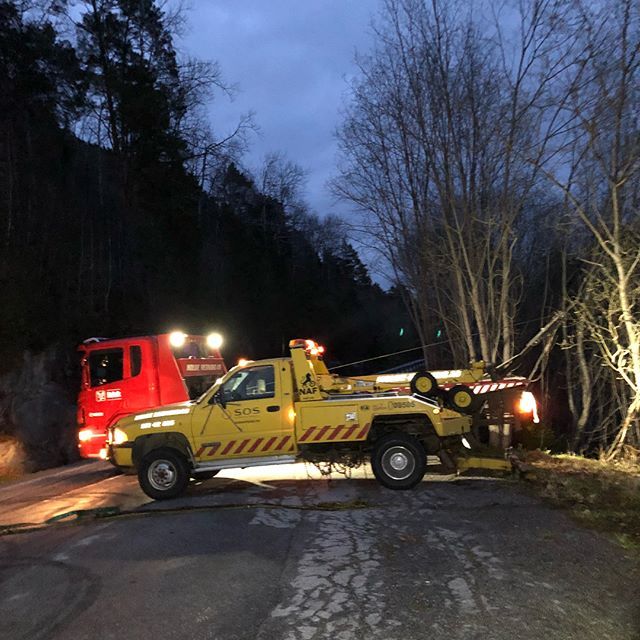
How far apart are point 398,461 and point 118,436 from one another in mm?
4085

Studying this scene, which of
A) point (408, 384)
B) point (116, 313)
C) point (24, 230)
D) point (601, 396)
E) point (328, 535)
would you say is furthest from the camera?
point (116, 313)

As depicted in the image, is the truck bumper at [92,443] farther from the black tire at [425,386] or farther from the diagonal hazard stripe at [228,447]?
the black tire at [425,386]

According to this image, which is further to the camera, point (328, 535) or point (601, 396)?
point (601, 396)

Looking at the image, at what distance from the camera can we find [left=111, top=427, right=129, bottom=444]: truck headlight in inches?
340

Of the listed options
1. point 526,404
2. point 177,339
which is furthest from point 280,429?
point 177,339

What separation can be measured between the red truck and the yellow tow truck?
8.88ft

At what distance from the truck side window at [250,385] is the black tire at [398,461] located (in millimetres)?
1751

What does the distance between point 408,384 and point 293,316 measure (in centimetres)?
3597

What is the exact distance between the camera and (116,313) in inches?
948

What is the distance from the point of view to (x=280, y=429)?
27.7 feet

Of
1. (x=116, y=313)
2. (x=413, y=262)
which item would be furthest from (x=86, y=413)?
(x=116, y=313)

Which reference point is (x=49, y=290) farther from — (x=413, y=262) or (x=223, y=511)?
(x=223, y=511)

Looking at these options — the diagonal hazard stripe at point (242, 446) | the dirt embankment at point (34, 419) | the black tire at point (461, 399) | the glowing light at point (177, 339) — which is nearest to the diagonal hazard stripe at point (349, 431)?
the diagonal hazard stripe at point (242, 446)

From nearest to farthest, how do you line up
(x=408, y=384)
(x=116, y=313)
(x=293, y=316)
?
(x=408, y=384) < (x=116, y=313) < (x=293, y=316)
